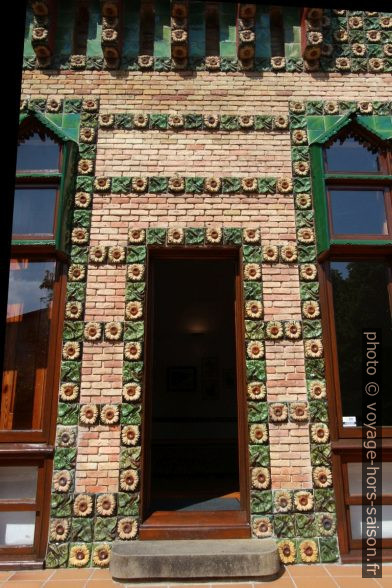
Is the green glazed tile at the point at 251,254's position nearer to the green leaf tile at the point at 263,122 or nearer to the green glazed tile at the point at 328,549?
the green leaf tile at the point at 263,122

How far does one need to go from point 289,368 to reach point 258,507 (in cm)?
149

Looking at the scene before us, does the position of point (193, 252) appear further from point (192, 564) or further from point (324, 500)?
point (192, 564)

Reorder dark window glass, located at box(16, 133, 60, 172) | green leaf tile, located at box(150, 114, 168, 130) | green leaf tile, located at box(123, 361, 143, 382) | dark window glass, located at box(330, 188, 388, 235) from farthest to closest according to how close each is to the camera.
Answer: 1. green leaf tile, located at box(150, 114, 168, 130)
2. dark window glass, located at box(16, 133, 60, 172)
3. dark window glass, located at box(330, 188, 388, 235)
4. green leaf tile, located at box(123, 361, 143, 382)

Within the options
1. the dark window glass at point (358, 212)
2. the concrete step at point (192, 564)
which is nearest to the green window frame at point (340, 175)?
the dark window glass at point (358, 212)

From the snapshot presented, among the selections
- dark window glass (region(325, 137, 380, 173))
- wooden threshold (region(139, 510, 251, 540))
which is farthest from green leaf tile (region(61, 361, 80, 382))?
dark window glass (region(325, 137, 380, 173))

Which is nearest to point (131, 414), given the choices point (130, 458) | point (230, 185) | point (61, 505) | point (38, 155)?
point (130, 458)

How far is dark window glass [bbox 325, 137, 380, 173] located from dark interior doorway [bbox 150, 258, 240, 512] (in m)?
2.90

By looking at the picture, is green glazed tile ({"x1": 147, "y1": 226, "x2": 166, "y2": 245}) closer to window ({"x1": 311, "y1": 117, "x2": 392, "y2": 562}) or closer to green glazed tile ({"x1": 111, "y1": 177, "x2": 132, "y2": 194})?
green glazed tile ({"x1": 111, "y1": 177, "x2": 132, "y2": 194})

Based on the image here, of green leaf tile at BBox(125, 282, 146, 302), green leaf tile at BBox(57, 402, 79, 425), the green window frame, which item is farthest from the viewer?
the green window frame

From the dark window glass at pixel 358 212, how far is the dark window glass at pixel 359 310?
411 mm

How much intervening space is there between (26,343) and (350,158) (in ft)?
15.1

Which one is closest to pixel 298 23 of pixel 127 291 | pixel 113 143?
pixel 113 143

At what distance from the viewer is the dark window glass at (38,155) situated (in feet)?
17.7

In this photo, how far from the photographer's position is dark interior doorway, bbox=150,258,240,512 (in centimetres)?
845
